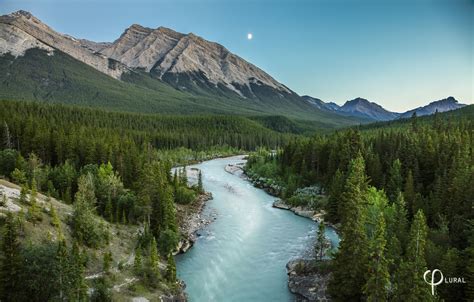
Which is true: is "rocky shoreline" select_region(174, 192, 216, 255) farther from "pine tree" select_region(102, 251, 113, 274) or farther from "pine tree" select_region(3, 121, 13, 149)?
"pine tree" select_region(3, 121, 13, 149)

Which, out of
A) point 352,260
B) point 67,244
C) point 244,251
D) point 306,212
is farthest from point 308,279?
point 306,212

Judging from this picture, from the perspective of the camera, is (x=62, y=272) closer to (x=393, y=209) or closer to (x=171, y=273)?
(x=171, y=273)

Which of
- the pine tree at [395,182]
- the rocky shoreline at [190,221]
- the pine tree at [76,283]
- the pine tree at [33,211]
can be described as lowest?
the rocky shoreline at [190,221]

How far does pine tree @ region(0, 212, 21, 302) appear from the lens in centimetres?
3105

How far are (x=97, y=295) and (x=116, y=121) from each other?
549 feet

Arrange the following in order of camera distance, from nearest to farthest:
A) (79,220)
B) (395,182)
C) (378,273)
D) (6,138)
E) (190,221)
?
(378,273), (79,220), (395,182), (190,221), (6,138)

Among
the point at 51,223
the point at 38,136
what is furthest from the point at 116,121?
the point at 51,223

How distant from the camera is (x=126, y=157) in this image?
8338cm

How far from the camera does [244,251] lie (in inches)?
2258

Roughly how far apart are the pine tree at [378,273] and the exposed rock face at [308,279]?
9.14 m

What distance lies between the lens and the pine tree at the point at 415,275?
28.5 meters

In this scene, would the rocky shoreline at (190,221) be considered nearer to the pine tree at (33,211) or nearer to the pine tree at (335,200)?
the pine tree at (33,211)

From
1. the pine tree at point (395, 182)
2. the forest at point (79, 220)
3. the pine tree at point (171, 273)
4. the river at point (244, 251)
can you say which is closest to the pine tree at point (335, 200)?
the river at point (244, 251)

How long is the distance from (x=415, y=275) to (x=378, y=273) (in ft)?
11.0
